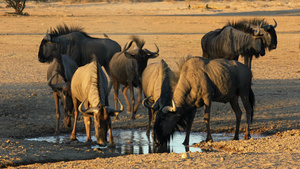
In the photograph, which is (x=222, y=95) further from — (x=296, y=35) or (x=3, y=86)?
(x=296, y=35)

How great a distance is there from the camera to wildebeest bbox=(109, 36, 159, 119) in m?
9.80

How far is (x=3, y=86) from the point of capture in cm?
1248

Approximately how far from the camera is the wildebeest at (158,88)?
26.9 feet

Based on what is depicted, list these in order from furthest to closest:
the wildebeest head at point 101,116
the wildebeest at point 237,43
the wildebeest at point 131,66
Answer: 1. the wildebeest at point 237,43
2. the wildebeest at point 131,66
3. the wildebeest head at point 101,116

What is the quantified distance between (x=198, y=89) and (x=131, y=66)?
7.45ft

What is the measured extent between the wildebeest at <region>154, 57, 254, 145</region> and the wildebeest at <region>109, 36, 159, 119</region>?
1.66 m

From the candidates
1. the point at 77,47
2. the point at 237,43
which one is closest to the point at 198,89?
the point at 77,47

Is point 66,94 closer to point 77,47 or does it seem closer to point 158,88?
point 158,88

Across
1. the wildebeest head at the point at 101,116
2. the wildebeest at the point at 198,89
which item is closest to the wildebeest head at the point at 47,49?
the wildebeest at the point at 198,89

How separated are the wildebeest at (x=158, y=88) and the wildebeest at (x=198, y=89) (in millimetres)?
179

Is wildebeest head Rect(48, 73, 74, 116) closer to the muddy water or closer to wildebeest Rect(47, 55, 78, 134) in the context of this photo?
wildebeest Rect(47, 55, 78, 134)

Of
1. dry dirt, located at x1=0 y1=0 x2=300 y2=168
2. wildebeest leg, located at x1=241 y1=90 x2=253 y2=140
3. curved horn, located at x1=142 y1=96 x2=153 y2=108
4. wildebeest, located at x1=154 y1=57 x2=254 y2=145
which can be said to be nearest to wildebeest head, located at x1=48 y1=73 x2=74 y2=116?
dry dirt, located at x1=0 y1=0 x2=300 y2=168

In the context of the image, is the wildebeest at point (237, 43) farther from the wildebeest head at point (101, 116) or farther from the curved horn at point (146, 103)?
the wildebeest head at point (101, 116)

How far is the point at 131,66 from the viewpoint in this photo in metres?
10.1
